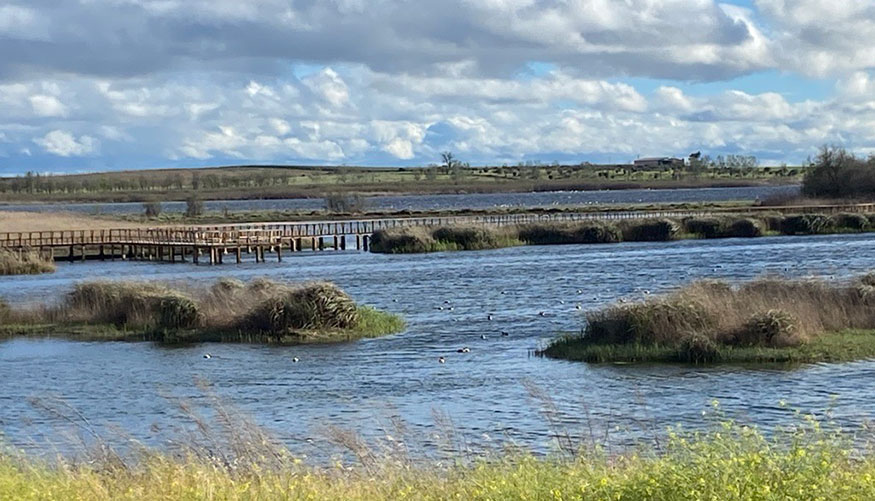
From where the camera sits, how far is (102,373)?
32969 millimetres

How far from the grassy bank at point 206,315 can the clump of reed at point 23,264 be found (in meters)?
33.2

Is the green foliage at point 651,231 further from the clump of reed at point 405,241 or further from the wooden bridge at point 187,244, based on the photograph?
the clump of reed at point 405,241

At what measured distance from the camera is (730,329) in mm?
30219

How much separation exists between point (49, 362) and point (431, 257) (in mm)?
46585

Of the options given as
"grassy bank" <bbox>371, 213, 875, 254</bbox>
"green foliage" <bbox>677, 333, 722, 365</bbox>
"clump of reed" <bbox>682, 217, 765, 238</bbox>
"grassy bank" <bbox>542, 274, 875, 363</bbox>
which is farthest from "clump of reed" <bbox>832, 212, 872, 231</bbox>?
"green foliage" <bbox>677, 333, 722, 365</bbox>

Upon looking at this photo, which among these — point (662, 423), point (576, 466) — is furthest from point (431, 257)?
point (576, 466)

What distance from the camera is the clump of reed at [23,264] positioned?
76100 millimetres

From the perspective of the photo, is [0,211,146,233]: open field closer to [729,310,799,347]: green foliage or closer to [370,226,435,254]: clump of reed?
[370,226,435,254]: clump of reed

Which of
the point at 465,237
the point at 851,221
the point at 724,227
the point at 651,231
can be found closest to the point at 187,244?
the point at 465,237

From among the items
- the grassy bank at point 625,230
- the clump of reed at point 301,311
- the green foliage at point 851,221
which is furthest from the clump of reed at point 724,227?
the clump of reed at point 301,311

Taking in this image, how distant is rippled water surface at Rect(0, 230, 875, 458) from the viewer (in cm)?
2388

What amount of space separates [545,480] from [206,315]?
95.8 ft

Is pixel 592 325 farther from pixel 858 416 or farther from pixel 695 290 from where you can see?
pixel 858 416

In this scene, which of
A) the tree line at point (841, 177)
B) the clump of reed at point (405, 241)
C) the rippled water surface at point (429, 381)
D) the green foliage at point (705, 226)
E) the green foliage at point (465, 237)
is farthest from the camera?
the tree line at point (841, 177)
